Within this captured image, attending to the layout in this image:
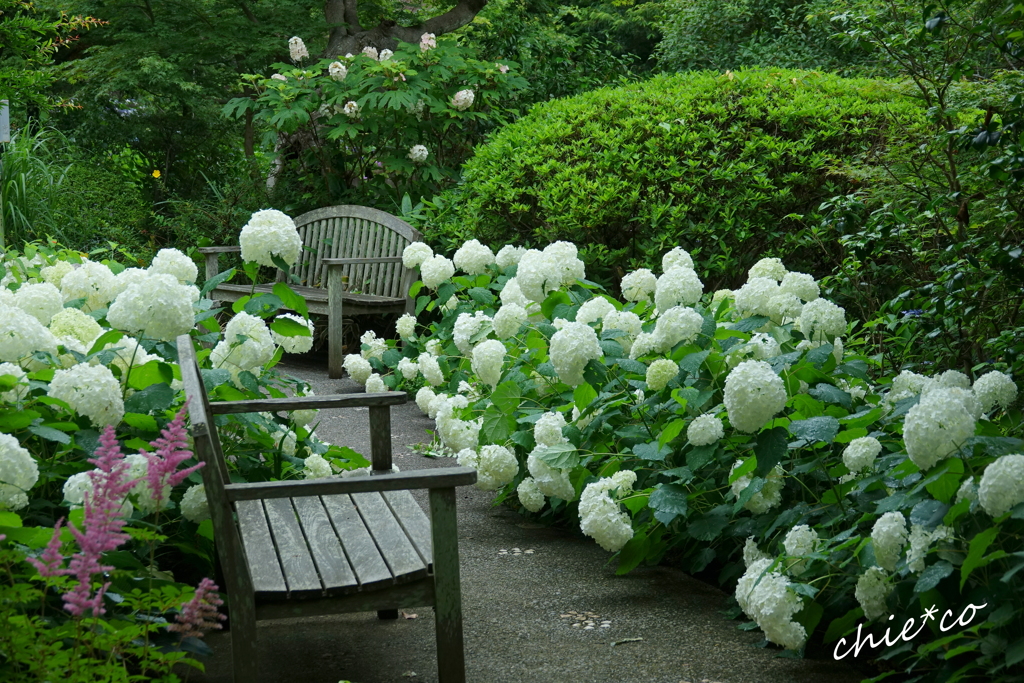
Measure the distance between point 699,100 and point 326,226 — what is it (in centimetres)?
330

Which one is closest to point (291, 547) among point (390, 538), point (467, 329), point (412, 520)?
Result: point (390, 538)

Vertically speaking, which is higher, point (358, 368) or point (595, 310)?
point (595, 310)

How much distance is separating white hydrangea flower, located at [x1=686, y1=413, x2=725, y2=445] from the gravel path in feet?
1.82

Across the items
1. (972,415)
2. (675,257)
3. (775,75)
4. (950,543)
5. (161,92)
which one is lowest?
(950,543)

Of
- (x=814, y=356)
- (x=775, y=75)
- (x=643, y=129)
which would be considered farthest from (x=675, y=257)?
(x=775, y=75)

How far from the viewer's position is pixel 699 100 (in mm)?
6375


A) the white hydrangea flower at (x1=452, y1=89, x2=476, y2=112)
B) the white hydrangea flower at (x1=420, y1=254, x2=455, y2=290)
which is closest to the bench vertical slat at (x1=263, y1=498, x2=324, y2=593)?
the white hydrangea flower at (x1=420, y1=254, x2=455, y2=290)

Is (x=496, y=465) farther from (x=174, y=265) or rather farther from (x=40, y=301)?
(x=40, y=301)

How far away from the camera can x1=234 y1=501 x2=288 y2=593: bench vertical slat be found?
Result: 2.30 metres

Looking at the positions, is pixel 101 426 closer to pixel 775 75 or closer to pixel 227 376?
pixel 227 376

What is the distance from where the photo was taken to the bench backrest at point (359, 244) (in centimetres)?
754

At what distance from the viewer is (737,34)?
1167 centimetres

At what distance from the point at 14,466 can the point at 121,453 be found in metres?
0.43

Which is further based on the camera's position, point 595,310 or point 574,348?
point 595,310
